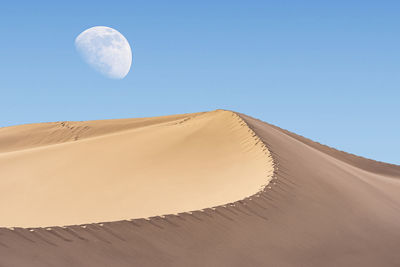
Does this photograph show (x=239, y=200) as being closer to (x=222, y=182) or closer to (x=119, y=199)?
(x=222, y=182)

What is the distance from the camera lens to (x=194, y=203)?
11.8m

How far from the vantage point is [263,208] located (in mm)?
10781

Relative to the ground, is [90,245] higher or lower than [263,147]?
lower

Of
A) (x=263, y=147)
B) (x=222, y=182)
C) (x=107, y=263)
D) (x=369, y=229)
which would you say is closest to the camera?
(x=107, y=263)

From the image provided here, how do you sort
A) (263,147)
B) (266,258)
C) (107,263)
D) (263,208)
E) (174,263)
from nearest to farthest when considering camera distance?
(107,263), (174,263), (266,258), (263,208), (263,147)

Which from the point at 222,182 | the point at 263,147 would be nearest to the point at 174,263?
the point at 222,182

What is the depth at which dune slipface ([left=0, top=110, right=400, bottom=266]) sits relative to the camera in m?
7.91

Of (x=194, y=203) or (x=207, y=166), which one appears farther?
(x=207, y=166)

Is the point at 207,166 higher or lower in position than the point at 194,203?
higher

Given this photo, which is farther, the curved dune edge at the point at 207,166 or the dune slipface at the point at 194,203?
the curved dune edge at the point at 207,166

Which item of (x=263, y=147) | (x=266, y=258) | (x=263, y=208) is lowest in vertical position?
(x=266, y=258)

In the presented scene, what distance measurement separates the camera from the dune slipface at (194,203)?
7.91 meters

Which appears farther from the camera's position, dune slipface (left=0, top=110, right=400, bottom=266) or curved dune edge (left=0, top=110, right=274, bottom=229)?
curved dune edge (left=0, top=110, right=274, bottom=229)

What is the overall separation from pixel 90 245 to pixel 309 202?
599 centimetres
